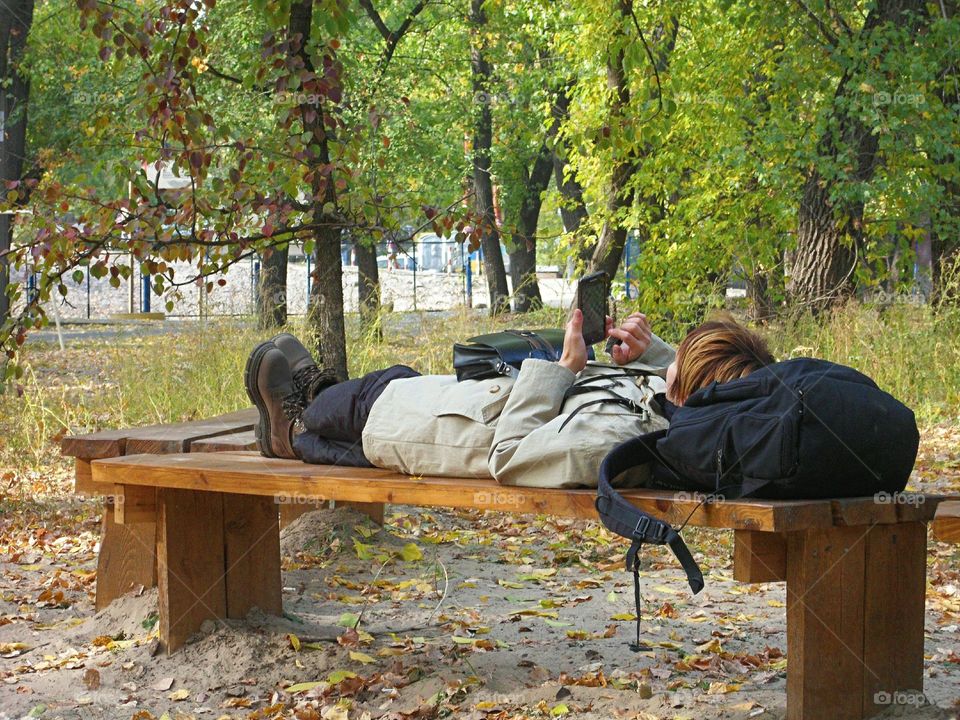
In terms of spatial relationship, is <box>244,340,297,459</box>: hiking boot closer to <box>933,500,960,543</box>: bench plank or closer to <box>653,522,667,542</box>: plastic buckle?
<box>653,522,667,542</box>: plastic buckle

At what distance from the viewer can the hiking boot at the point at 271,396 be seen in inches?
161

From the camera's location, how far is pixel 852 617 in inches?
115

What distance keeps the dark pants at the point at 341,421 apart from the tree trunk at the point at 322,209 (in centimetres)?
119

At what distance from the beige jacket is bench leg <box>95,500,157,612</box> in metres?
1.27

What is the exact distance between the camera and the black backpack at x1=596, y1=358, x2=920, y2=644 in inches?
108

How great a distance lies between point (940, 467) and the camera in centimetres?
671

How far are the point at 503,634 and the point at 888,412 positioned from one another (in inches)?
74.5

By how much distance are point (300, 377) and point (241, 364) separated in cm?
425

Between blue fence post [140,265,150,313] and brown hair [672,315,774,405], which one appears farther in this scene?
blue fence post [140,265,150,313]

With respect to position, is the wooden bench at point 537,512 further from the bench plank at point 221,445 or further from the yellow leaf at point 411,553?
the yellow leaf at point 411,553

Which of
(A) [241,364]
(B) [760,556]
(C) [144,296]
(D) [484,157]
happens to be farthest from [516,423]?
(C) [144,296]

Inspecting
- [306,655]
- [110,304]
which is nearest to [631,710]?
[306,655]

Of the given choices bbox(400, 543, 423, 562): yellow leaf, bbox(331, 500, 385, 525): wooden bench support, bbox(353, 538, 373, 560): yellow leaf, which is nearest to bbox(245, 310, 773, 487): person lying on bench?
bbox(353, 538, 373, 560): yellow leaf

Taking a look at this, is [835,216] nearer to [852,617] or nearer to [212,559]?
[212,559]
